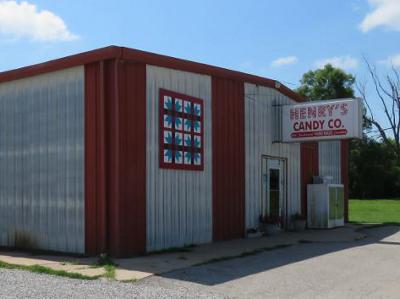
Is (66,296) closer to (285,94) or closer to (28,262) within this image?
(28,262)

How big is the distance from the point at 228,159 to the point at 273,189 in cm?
305

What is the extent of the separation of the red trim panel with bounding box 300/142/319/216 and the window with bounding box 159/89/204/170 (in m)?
6.71

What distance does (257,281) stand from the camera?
10078mm

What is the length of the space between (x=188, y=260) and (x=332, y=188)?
34.4ft

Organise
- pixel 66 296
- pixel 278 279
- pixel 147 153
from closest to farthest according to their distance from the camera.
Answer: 1. pixel 66 296
2. pixel 278 279
3. pixel 147 153

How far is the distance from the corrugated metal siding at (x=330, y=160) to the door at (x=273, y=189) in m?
3.59

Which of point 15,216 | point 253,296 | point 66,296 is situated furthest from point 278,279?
point 15,216

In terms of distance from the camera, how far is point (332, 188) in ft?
69.7

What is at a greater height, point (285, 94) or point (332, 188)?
point (285, 94)

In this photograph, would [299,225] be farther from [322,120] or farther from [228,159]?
[228,159]

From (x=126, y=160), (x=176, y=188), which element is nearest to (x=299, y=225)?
(x=176, y=188)

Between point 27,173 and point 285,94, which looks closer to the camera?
point 27,173

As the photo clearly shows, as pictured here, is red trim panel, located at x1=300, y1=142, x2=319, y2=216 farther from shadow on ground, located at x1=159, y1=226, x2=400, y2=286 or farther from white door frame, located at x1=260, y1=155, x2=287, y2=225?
shadow on ground, located at x1=159, y1=226, x2=400, y2=286

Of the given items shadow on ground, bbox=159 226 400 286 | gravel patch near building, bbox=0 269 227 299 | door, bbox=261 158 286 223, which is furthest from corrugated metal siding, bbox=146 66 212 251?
gravel patch near building, bbox=0 269 227 299
